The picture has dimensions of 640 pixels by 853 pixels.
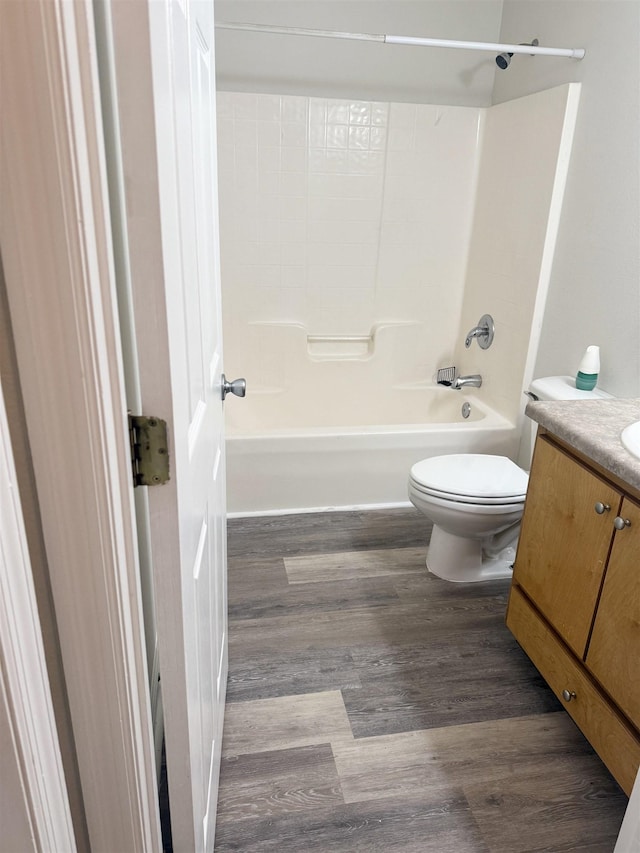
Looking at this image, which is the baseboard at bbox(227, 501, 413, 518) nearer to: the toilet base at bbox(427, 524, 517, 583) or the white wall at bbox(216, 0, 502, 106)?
the toilet base at bbox(427, 524, 517, 583)

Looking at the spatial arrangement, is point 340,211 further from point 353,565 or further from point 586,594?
point 586,594

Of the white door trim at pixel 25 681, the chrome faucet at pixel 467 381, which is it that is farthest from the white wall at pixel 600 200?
the white door trim at pixel 25 681

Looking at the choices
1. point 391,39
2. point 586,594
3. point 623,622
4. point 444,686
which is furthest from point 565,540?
point 391,39

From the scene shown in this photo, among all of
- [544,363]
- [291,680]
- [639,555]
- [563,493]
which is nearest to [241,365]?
[544,363]

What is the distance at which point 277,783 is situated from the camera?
4.56 ft

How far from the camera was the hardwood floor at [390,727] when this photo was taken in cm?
131

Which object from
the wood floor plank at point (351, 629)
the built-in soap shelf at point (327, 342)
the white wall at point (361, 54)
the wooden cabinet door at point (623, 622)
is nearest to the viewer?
the wooden cabinet door at point (623, 622)

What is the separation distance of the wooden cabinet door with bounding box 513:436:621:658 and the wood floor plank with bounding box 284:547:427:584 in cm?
62

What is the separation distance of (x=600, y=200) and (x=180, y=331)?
1.83 m

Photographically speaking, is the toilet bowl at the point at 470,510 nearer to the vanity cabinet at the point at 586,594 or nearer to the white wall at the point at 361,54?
the vanity cabinet at the point at 586,594

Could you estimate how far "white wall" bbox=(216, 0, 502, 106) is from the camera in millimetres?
2541

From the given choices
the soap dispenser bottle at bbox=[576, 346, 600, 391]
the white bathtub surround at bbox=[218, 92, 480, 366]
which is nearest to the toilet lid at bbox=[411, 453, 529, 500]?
the soap dispenser bottle at bbox=[576, 346, 600, 391]

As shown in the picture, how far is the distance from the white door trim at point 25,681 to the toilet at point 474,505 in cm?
149

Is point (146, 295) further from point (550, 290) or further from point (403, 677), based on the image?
point (550, 290)
